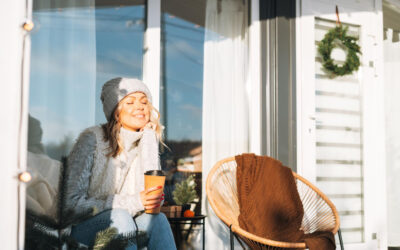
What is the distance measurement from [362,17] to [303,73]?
2.76ft

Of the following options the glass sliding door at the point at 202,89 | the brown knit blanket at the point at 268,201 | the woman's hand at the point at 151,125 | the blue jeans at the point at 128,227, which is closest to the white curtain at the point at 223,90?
the glass sliding door at the point at 202,89

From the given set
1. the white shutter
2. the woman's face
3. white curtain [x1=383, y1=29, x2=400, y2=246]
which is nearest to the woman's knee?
the woman's face

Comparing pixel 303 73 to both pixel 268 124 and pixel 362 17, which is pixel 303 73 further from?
pixel 362 17

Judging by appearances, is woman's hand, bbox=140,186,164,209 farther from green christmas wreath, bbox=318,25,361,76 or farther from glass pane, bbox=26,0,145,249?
green christmas wreath, bbox=318,25,361,76

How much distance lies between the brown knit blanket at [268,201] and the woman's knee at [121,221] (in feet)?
3.03

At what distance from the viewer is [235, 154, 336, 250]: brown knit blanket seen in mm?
2350

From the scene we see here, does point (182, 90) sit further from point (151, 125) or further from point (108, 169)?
point (108, 169)

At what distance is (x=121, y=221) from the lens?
1572 millimetres

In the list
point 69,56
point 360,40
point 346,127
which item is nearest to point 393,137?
point 346,127

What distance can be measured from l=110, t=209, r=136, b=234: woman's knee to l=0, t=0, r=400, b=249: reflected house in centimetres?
67

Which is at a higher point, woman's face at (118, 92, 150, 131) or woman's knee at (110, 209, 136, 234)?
woman's face at (118, 92, 150, 131)

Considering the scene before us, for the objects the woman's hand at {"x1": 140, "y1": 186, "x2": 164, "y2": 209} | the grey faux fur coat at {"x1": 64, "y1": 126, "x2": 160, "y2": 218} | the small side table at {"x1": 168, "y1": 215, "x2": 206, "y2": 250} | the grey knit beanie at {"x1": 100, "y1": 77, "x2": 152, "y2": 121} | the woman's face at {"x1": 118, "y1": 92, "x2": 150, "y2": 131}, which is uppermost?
the grey knit beanie at {"x1": 100, "y1": 77, "x2": 152, "y2": 121}

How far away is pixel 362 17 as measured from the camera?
11.5ft

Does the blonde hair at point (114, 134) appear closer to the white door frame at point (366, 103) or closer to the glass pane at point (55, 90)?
the glass pane at point (55, 90)
